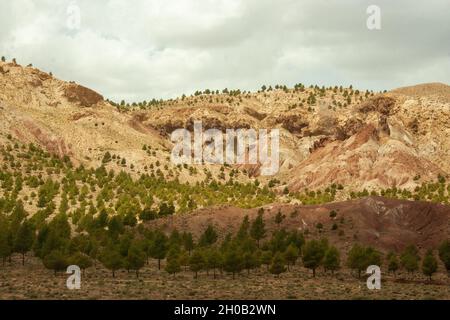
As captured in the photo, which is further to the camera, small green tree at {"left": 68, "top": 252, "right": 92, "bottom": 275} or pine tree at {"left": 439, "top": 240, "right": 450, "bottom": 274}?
pine tree at {"left": 439, "top": 240, "right": 450, "bottom": 274}

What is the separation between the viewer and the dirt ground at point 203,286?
44969mm

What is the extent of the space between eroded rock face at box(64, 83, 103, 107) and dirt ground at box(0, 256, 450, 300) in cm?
9551

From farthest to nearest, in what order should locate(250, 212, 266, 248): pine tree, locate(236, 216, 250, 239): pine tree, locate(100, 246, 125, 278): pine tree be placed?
1. locate(250, 212, 266, 248): pine tree
2. locate(236, 216, 250, 239): pine tree
3. locate(100, 246, 125, 278): pine tree

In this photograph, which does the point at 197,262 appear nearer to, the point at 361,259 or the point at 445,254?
the point at 361,259

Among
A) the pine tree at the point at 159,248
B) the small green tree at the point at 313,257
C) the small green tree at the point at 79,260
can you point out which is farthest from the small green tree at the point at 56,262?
the small green tree at the point at 313,257

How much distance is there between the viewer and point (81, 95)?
155 metres

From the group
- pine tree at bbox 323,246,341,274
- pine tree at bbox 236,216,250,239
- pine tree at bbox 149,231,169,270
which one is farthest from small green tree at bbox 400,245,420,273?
pine tree at bbox 149,231,169,270

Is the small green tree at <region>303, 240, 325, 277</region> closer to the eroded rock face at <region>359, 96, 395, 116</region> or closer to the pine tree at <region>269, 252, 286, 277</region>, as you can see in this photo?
the pine tree at <region>269, 252, 286, 277</region>

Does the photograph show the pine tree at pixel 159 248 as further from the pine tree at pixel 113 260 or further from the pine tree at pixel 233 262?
the pine tree at pixel 233 262

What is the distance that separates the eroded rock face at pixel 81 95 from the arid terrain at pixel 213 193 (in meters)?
0.34

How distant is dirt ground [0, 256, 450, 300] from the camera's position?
45.0 m

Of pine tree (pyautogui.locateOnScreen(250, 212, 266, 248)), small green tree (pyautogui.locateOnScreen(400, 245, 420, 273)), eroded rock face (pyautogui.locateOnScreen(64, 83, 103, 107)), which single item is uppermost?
eroded rock face (pyautogui.locateOnScreen(64, 83, 103, 107))
